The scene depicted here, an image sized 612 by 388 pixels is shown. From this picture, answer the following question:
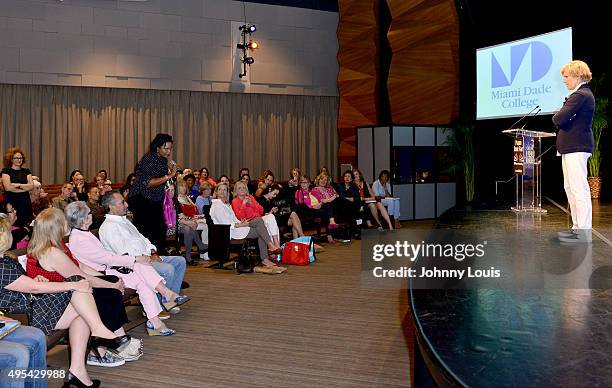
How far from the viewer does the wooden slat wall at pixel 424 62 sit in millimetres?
12656

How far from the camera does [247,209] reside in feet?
24.4

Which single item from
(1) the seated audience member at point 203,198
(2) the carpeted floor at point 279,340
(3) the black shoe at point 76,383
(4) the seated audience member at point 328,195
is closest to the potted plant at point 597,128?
(4) the seated audience member at point 328,195

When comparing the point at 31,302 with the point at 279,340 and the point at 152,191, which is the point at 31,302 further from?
the point at 152,191

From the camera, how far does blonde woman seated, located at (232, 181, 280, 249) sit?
737 centimetres

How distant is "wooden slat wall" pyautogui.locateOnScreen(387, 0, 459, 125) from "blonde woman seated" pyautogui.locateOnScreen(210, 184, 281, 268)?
6.67 m

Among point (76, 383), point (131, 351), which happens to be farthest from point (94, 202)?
point (76, 383)

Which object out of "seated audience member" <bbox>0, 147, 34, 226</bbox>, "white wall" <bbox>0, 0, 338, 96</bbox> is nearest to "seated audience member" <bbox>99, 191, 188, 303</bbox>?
"seated audience member" <bbox>0, 147, 34, 226</bbox>

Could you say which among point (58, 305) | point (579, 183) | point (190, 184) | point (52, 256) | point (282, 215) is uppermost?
point (190, 184)

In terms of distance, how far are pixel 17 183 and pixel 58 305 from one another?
4.53 meters

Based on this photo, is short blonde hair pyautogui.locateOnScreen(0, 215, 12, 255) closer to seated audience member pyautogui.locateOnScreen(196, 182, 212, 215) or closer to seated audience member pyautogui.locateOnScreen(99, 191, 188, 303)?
seated audience member pyautogui.locateOnScreen(99, 191, 188, 303)

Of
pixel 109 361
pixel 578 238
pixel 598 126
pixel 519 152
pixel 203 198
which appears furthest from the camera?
pixel 598 126

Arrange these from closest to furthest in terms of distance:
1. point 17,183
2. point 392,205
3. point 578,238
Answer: point 578,238, point 17,183, point 392,205

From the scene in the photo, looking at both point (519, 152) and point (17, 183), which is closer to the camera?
point (519, 152)

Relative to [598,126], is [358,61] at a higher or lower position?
higher
